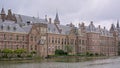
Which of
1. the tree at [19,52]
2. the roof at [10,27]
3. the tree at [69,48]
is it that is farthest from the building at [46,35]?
the tree at [19,52]

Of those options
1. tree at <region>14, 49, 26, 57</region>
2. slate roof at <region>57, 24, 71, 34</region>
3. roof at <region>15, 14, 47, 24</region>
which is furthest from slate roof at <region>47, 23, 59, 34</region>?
tree at <region>14, 49, 26, 57</region>

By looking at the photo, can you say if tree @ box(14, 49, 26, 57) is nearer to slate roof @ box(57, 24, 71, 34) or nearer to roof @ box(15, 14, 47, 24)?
roof @ box(15, 14, 47, 24)

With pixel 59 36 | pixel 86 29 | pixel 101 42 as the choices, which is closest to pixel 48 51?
pixel 59 36

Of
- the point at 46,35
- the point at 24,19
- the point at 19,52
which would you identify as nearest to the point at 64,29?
the point at 46,35

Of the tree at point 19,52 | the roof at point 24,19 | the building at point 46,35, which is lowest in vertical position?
the tree at point 19,52

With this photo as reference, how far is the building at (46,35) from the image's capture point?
72.4 metres

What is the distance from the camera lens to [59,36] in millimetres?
88312

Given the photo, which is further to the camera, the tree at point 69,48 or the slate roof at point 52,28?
the tree at point 69,48

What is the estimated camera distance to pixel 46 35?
8162 centimetres

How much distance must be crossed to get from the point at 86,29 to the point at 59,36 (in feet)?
52.9

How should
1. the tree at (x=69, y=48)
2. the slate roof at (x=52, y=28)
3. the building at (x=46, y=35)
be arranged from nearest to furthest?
the building at (x=46, y=35), the slate roof at (x=52, y=28), the tree at (x=69, y=48)

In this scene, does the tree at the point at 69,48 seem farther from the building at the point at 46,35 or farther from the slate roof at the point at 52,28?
the slate roof at the point at 52,28

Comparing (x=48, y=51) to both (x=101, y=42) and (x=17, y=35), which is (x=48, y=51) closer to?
(x=17, y=35)

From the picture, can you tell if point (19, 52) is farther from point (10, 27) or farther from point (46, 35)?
point (46, 35)
